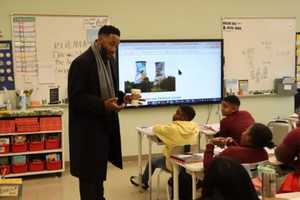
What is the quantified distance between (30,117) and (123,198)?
5.37 ft

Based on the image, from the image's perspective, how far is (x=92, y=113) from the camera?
122 inches

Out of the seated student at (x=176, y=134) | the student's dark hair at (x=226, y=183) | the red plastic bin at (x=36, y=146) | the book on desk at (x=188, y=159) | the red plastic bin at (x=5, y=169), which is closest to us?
the student's dark hair at (x=226, y=183)

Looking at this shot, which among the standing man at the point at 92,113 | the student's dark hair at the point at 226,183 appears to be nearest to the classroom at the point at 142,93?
the standing man at the point at 92,113

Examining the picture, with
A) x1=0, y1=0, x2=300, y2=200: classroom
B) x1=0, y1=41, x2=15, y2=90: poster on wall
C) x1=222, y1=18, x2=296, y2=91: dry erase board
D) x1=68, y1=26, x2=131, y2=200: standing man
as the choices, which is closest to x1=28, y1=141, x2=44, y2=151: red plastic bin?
x1=0, y1=0, x2=300, y2=200: classroom

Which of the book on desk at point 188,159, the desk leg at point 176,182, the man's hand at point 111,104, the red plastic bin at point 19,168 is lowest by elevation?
the red plastic bin at point 19,168

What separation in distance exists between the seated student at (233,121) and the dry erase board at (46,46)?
8.06 feet

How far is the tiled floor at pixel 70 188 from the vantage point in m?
4.91

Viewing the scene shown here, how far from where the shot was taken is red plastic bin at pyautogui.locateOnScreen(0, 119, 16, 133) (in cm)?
542

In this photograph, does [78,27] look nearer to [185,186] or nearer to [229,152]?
[185,186]

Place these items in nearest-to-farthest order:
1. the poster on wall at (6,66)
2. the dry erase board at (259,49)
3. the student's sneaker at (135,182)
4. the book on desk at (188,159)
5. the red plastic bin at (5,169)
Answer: the book on desk at (188,159) → the student's sneaker at (135,182) → the red plastic bin at (5,169) → the poster on wall at (6,66) → the dry erase board at (259,49)

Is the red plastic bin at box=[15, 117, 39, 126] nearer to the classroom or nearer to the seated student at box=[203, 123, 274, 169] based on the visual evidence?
the classroom

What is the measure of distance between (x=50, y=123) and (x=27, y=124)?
281mm

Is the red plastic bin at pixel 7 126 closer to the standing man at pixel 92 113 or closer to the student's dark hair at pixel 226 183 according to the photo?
the standing man at pixel 92 113

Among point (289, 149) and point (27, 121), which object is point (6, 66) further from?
point (289, 149)
